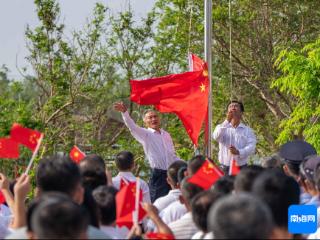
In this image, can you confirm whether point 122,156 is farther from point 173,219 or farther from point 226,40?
point 226,40

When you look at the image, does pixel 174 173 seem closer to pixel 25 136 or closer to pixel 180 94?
pixel 25 136

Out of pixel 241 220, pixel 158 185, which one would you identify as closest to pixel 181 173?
pixel 158 185

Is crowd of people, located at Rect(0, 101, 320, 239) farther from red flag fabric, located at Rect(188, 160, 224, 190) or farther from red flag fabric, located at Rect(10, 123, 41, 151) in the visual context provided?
red flag fabric, located at Rect(10, 123, 41, 151)

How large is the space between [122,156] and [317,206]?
3.07 m

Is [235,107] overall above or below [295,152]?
above

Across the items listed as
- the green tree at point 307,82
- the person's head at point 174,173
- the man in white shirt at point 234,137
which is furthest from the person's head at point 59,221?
the green tree at point 307,82

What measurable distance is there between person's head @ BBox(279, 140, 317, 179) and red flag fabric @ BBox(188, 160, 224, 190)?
128cm

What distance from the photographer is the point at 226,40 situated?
2464 cm

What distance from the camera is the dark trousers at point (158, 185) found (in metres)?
11.7

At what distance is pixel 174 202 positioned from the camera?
7.73 m

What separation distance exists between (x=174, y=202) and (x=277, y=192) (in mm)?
2600

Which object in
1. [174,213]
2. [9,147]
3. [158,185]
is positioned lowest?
[158,185]

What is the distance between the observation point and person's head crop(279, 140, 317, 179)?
25.9 feet

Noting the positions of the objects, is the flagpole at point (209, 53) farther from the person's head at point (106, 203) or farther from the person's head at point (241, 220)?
the person's head at point (241, 220)
